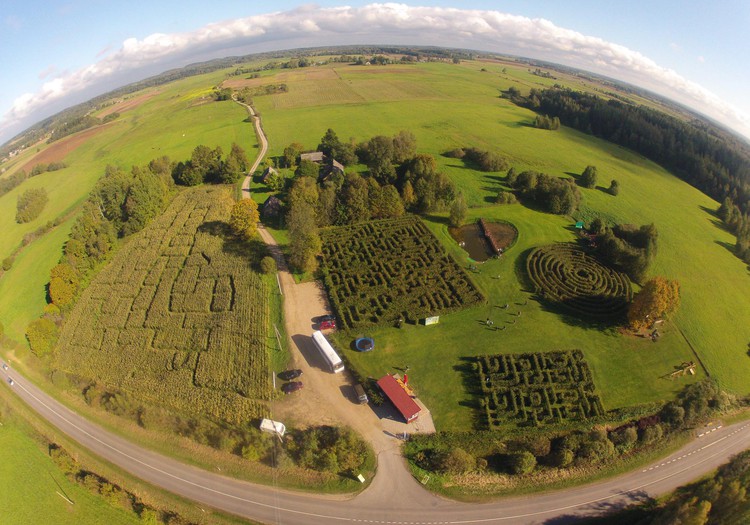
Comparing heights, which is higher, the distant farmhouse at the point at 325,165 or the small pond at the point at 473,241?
the distant farmhouse at the point at 325,165

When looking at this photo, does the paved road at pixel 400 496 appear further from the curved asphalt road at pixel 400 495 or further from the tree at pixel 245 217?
the tree at pixel 245 217

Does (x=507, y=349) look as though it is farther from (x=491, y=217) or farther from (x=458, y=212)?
(x=491, y=217)

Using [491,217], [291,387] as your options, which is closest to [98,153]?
[291,387]

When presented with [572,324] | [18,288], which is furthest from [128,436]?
[572,324]

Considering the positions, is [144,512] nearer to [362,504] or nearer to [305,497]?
[305,497]

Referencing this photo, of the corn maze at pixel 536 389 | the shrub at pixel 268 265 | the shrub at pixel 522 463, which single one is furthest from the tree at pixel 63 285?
the shrub at pixel 522 463

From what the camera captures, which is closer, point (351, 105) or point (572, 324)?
point (572, 324)
